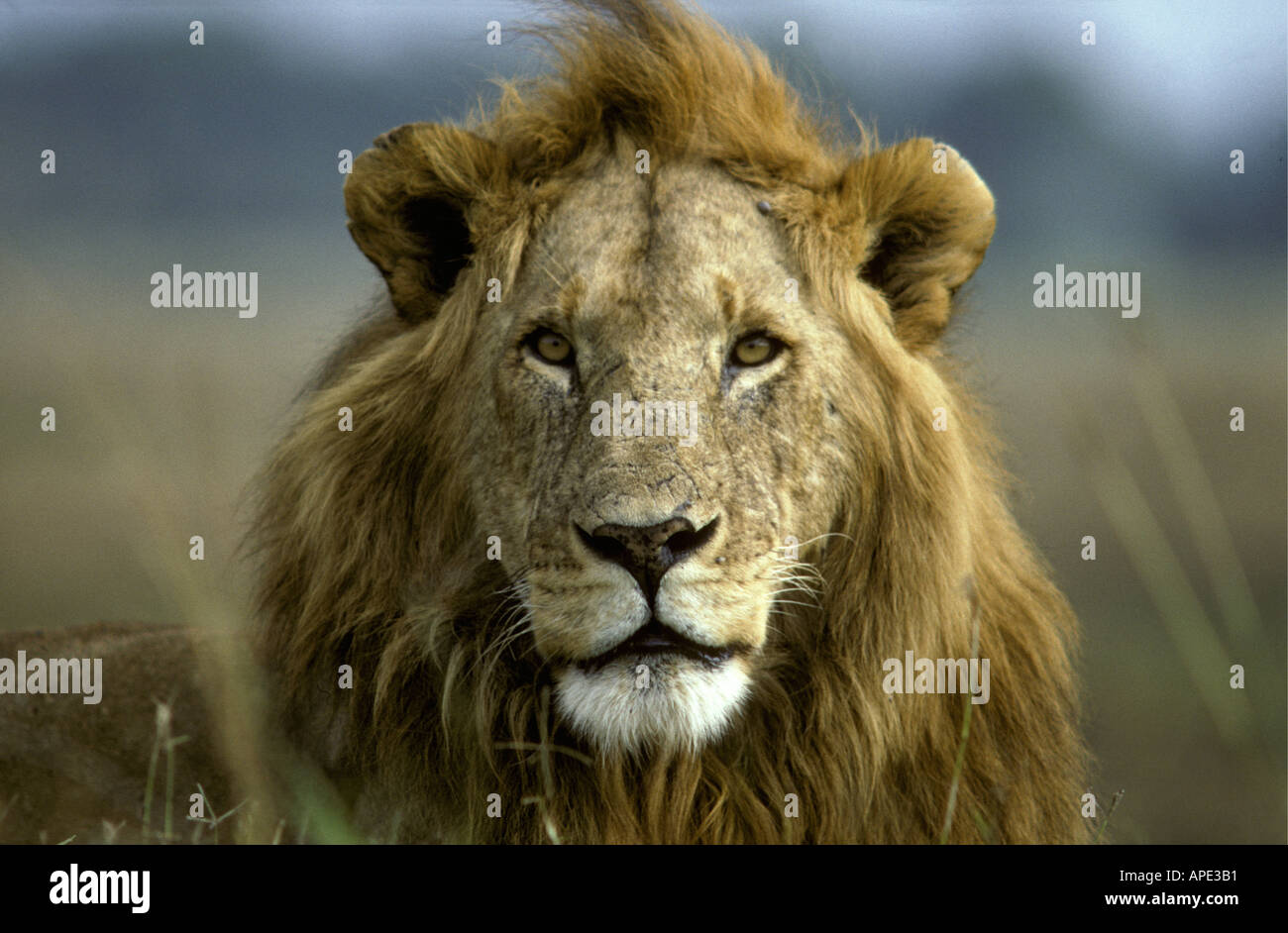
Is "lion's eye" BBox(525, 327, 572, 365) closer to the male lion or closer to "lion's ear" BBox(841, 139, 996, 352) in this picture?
the male lion

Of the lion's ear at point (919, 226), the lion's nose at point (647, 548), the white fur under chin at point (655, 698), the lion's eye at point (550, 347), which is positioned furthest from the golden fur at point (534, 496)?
the lion's nose at point (647, 548)

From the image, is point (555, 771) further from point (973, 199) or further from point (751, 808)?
point (973, 199)

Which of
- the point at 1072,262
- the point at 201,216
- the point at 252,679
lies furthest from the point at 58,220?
the point at 252,679

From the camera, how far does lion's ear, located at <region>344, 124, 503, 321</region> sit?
395 cm

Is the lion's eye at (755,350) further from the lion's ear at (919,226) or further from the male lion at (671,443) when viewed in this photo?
the lion's ear at (919,226)

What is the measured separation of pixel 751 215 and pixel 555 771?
5.00 feet

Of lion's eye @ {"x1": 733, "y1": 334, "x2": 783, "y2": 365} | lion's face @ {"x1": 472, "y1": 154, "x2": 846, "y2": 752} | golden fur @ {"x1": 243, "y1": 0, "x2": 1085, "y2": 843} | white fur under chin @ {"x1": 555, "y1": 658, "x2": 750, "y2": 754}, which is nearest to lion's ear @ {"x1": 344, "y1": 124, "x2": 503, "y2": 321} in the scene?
golden fur @ {"x1": 243, "y1": 0, "x2": 1085, "y2": 843}

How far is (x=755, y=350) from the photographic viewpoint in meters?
3.70

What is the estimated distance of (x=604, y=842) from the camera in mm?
3766

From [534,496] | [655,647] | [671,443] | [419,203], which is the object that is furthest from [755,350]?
[419,203]

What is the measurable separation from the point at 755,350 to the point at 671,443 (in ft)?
1.43

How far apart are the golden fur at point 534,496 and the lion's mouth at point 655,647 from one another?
357mm

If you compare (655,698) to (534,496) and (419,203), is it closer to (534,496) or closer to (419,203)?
(534,496)

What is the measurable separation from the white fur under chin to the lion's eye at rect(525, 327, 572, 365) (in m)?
0.80
